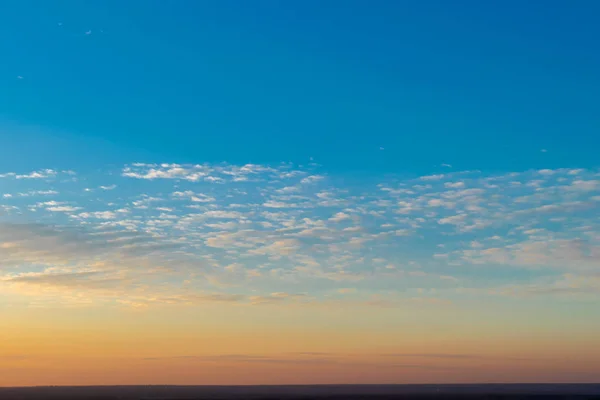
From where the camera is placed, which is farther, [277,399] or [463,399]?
[463,399]

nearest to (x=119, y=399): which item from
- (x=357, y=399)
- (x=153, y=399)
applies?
(x=153, y=399)

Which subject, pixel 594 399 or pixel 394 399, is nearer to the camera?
pixel 594 399

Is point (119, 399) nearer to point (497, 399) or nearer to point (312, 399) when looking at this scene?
point (312, 399)

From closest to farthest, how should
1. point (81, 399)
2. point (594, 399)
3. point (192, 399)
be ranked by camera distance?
point (594, 399) < point (81, 399) < point (192, 399)

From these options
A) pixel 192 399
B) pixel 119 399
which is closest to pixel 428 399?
pixel 192 399

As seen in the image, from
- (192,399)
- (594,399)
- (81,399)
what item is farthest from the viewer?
(192,399)

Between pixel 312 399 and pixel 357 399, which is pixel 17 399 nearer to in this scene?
pixel 312 399

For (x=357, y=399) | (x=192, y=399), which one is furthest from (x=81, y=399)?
(x=357, y=399)
